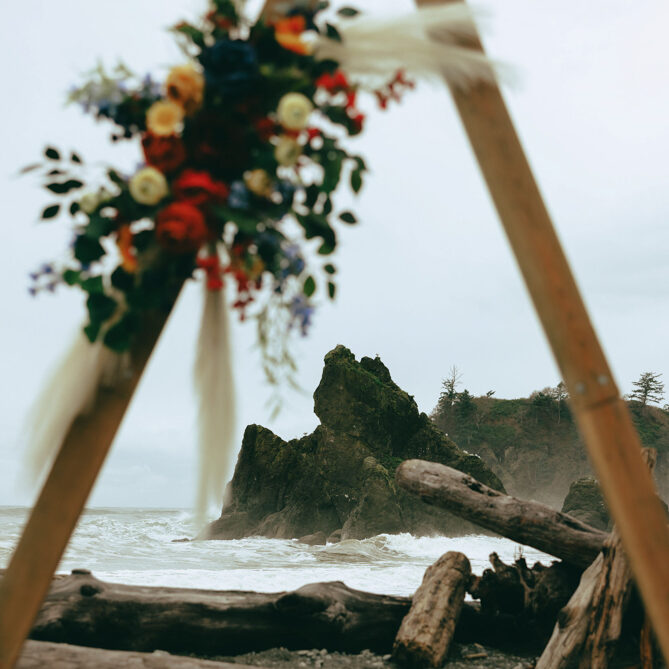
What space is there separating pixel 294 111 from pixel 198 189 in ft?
1.20

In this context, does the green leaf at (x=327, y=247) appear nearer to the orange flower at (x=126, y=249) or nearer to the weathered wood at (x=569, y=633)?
the orange flower at (x=126, y=249)

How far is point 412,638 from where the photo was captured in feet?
13.5

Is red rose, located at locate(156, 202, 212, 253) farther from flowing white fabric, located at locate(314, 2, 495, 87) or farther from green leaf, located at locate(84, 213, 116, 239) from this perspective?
flowing white fabric, located at locate(314, 2, 495, 87)

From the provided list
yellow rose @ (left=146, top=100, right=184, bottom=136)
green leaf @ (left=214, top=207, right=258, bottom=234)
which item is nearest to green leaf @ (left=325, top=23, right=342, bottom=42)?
yellow rose @ (left=146, top=100, right=184, bottom=136)

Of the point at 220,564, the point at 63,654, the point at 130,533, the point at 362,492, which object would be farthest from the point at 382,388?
the point at 63,654

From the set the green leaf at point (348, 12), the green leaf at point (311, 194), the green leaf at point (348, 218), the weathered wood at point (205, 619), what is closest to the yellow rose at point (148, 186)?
the green leaf at point (311, 194)

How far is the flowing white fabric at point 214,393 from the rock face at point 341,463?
16.2 meters

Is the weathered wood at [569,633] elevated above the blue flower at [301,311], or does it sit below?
below

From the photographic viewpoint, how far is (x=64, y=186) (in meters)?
2.03

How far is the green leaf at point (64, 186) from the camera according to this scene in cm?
203

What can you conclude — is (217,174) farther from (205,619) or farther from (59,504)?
(205,619)

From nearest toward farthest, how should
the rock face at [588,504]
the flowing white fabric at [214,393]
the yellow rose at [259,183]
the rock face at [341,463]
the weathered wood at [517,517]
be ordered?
the yellow rose at [259,183] < the flowing white fabric at [214,393] < the weathered wood at [517,517] < the rock face at [341,463] < the rock face at [588,504]

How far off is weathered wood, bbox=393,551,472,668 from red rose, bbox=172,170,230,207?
3.38 m

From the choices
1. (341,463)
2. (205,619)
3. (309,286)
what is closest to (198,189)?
(309,286)
